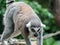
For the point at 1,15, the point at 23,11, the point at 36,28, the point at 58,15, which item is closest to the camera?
the point at 36,28

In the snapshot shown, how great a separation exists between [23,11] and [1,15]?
5.93 ft

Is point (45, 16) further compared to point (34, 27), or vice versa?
point (45, 16)

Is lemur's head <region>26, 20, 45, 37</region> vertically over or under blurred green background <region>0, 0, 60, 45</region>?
over

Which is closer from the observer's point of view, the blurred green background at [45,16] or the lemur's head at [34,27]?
the lemur's head at [34,27]

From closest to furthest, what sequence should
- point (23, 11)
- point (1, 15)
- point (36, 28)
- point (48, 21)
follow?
point (36, 28)
point (23, 11)
point (1, 15)
point (48, 21)

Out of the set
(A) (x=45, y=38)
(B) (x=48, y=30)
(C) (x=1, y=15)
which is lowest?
(B) (x=48, y=30)

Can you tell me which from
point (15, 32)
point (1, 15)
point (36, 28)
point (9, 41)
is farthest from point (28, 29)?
point (1, 15)

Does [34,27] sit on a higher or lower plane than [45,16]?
higher

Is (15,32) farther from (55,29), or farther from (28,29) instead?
(55,29)

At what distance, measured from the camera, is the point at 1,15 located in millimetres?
7590

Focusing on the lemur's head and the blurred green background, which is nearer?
the lemur's head

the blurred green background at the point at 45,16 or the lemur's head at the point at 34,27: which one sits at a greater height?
the lemur's head at the point at 34,27

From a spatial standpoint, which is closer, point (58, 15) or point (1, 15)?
point (1, 15)

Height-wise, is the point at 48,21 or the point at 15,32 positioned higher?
the point at 15,32
